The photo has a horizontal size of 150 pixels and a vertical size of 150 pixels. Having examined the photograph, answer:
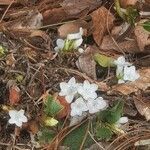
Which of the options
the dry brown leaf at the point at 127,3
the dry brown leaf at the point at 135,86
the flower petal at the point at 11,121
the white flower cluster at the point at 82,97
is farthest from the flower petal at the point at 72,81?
the dry brown leaf at the point at 127,3

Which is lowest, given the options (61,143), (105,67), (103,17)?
(61,143)

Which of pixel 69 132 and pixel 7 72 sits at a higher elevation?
pixel 7 72

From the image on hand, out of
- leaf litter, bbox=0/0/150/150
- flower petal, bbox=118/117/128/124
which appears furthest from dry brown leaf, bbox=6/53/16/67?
flower petal, bbox=118/117/128/124

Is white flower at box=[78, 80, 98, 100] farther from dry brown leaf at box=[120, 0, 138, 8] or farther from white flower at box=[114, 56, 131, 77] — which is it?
dry brown leaf at box=[120, 0, 138, 8]

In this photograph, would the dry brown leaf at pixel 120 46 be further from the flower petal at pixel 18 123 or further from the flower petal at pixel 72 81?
the flower petal at pixel 18 123

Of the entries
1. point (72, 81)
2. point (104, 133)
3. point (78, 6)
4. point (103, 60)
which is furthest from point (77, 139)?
point (78, 6)

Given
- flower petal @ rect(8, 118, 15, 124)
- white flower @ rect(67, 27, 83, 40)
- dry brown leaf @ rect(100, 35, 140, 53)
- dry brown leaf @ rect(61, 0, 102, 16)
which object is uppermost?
dry brown leaf @ rect(61, 0, 102, 16)

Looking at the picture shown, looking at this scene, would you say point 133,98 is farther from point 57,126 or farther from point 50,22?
point 50,22

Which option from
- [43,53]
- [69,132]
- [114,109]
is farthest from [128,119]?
[43,53]
